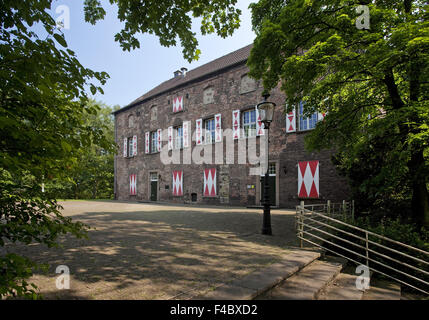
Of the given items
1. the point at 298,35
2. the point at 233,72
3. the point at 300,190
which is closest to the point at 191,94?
the point at 233,72

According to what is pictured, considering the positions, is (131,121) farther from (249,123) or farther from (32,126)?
(32,126)

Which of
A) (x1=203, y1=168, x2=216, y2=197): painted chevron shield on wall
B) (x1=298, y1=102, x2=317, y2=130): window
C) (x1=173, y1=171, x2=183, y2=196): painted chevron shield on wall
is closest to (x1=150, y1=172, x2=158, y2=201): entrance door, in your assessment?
(x1=173, y1=171, x2=183, y2=196): painted chevron shield on wall

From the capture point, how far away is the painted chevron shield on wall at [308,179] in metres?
12.2

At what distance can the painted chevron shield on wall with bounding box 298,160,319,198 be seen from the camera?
39.9 ft

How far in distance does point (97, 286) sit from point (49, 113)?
83.1 inches

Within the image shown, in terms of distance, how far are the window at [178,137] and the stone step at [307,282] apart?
1595 centimetres

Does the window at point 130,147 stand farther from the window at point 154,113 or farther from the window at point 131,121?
the window at point 154,113

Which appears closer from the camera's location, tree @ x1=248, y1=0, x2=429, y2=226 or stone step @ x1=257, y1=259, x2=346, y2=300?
stone step @ x1=257, y1=259, x2=346, y2=300

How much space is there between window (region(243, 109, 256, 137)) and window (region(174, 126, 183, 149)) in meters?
6.29

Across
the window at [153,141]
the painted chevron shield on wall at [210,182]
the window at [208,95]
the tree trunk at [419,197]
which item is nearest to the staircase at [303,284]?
the tree trunk at [419,197]

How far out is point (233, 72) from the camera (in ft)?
52.8

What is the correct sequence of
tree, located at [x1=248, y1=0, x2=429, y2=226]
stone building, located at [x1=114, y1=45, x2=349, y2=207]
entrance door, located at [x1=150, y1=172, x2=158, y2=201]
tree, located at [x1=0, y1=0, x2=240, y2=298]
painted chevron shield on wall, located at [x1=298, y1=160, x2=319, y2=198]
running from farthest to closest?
1. entrance door, located at [x1=150, y1=172, x2=158, y2=201]
2. stone building, located at [x1=114, y1=45, x2=349, y2=207]
3. painted chevron shield on wall, located at [x1=298, y1=160, x2=319, y2=198]
4. tree, located at [x1=248, y1=0, x2=429, y2=226]
5. tree, located at [x1=0, y1=0, x2=240, y2=298]

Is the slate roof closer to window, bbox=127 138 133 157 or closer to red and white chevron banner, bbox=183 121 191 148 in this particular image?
red and white chevron banner, bbox=183 121 191 148

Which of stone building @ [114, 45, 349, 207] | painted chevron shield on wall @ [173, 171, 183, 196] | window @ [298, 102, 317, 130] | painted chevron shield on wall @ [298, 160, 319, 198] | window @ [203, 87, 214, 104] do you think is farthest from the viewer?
painted chevron shield on wall @ [173, 171, 183, 196]
